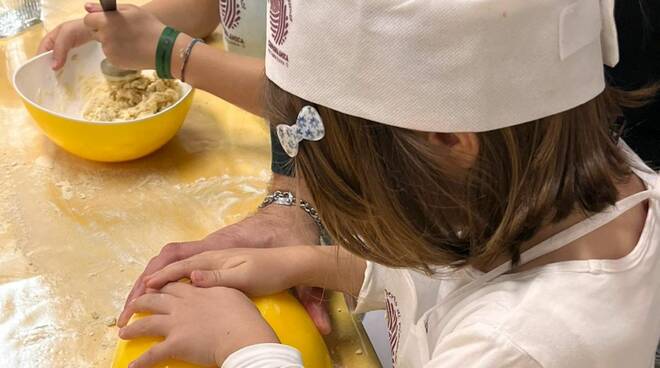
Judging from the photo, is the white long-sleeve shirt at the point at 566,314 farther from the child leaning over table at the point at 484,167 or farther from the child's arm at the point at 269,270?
the child's arm at the point at 269,270

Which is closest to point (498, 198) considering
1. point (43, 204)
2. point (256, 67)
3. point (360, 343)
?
point (360, 343)

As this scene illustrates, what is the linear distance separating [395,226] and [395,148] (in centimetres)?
8

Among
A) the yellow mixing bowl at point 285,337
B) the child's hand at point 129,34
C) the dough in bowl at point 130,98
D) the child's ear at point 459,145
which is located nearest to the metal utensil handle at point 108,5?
the child's hand at point 129,34

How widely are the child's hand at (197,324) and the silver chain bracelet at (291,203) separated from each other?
0.63 ft

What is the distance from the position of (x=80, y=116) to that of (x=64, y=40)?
4.6 inches

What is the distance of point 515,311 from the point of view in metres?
0.54

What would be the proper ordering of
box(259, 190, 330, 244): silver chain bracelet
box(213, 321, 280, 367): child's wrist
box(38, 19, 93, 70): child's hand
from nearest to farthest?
box(213, 321, 280, 367): child's wrist, box(259, 190, 330, 244): silver chain bracelet, box(38, 19, 93, 70): child's hand

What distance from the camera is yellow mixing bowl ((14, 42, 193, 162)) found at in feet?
3.09

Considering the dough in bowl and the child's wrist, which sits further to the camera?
the dough in bowl

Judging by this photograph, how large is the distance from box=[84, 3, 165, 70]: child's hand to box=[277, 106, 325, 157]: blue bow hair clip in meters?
0.51

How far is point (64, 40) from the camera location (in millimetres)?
1049

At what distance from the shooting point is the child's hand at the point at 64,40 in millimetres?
1046

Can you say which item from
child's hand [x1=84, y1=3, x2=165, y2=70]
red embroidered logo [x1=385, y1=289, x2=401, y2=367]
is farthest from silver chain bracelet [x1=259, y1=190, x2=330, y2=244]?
child's hand [x1=84, y1=3, x2=165, y2=70]

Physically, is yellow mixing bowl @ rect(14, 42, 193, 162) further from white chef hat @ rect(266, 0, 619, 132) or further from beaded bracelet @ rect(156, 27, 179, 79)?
white chef hat @ rect(266, 0, 619, 132)
